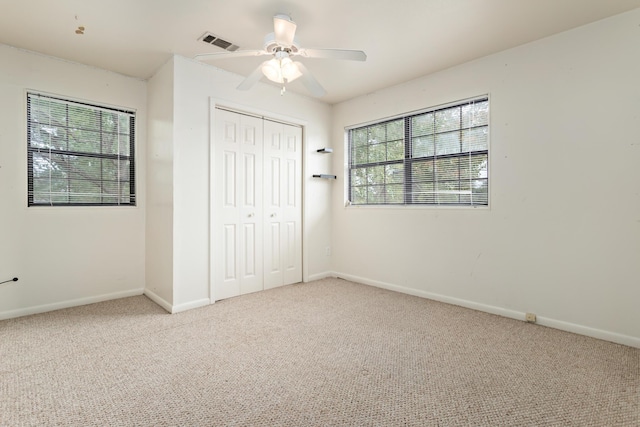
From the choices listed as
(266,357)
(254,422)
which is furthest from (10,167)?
(254,422)

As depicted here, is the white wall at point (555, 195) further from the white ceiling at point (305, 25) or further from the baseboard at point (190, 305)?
the baseboard at point (190, 305)

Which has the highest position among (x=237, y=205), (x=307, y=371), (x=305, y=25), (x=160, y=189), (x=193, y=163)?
(x=305, y=25)

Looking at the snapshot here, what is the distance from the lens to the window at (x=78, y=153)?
301 centimetres

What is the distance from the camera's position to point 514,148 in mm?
2877

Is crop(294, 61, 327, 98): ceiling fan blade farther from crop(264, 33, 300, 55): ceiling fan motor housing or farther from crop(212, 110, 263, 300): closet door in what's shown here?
crop(212, 110, 263, 300): closet door

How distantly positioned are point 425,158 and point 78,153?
3719mm

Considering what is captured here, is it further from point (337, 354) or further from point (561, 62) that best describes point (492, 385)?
point (561, 62)

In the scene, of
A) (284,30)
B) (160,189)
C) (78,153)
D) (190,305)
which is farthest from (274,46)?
(190,305)

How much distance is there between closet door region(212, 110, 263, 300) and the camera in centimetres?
341

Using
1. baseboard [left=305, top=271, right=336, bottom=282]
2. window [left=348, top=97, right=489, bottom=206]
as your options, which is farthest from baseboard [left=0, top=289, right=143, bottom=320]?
window [left=348, top=97, right=489, bottom=206]

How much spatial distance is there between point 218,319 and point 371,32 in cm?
285

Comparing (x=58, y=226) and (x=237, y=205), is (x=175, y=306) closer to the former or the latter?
(x=237, y=205)

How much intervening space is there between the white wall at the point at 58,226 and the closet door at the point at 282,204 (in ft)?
4.74

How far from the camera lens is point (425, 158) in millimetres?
3570
